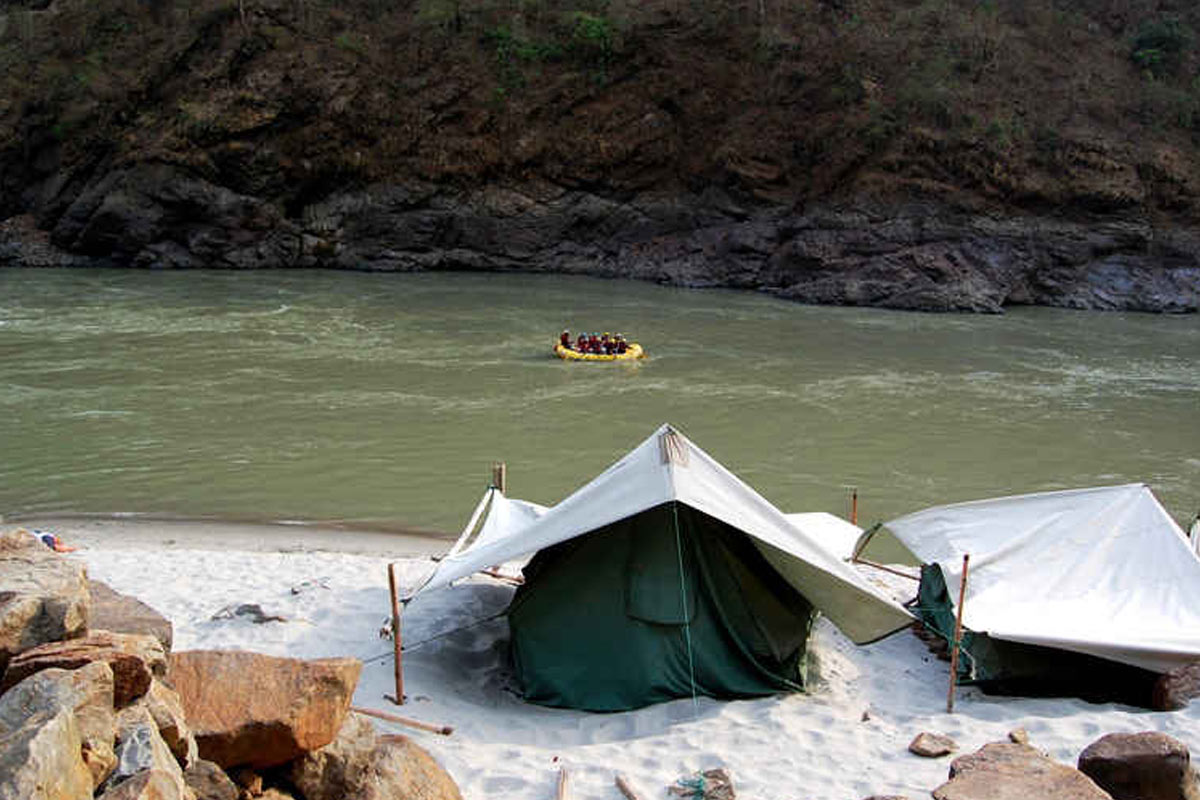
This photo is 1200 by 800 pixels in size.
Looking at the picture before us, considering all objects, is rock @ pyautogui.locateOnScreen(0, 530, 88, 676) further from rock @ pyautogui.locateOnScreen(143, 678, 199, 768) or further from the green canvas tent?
the green canvas tent

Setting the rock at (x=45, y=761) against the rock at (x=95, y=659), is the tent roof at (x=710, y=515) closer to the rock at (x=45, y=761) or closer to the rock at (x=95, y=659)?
the rock at (x=95, y=659)

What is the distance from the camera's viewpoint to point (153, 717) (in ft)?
15.6

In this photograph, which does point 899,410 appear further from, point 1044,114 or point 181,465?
point 1044,114

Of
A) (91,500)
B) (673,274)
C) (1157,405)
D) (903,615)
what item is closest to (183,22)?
(673,274)

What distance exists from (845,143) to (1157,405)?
82.2ft

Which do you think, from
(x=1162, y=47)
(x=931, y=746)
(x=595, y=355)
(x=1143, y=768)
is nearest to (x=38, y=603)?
(x=931, y=746)

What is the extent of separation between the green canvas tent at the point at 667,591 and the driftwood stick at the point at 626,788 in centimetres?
151

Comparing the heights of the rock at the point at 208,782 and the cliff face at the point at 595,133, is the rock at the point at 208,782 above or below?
below

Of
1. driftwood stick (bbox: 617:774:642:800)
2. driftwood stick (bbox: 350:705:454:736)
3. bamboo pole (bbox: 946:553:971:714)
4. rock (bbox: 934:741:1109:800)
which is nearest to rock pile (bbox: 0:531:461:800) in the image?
driftwood stick (bbox: 617:774:642:800)

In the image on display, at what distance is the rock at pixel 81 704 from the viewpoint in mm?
4156

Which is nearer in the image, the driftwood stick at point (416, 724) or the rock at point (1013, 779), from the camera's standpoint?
the rock at point (1013, 779)

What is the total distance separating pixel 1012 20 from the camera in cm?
5125

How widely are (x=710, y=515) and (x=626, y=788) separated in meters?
2.42

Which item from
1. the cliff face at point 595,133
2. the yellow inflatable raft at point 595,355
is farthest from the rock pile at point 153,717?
the cliff face at point 595,133
